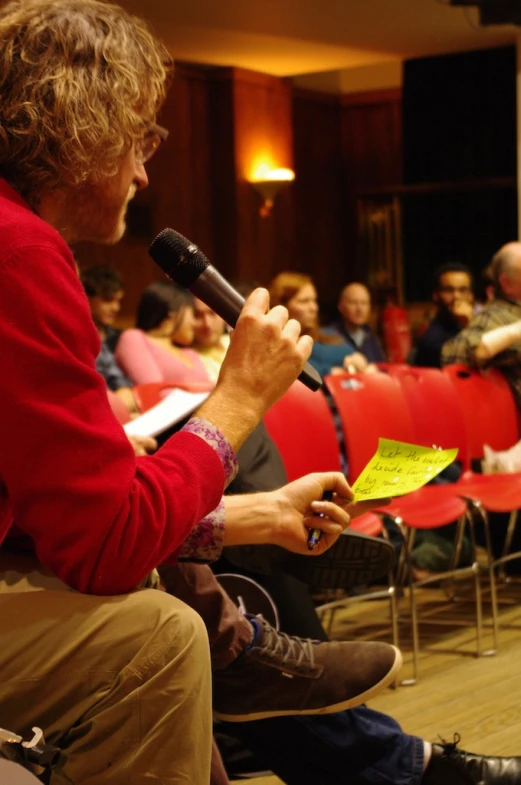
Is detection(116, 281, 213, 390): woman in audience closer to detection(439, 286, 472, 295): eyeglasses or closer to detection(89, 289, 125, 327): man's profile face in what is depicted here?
detection(89, 289, 125, 327): man's profile face

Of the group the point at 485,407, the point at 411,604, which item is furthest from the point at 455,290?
the point at 411,604

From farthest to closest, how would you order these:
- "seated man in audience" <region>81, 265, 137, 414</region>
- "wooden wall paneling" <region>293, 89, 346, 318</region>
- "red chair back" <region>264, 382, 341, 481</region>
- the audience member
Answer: "wooden wall paneling" <region>293, 89, 346, 318</region>
"seated man in audience" <region>81, 265, 137, 414</region>
the audience member
"red chair back" <region>264, 382, 341, 481</region>

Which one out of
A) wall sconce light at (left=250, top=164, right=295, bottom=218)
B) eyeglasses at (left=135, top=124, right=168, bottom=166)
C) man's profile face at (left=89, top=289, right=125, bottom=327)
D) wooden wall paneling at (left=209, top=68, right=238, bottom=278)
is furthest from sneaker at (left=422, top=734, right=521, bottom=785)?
wall sconce light at (left=250, top=164, right=295, bottom=218)

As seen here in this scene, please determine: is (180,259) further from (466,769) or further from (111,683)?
(466,769)

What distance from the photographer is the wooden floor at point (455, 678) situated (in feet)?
7.92

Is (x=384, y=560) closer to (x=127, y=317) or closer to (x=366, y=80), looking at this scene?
(x=127, y=317)

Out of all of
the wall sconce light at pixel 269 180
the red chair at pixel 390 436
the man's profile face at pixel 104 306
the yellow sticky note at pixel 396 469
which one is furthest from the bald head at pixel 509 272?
the wall sconce light at pixel 269 180

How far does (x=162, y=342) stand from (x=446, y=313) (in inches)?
59.0

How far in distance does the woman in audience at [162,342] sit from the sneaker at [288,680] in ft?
8.71

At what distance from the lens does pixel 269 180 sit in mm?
8117

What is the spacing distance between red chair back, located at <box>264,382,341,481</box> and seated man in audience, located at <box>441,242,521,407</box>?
1.03 metres

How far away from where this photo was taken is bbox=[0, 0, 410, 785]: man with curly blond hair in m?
1.09

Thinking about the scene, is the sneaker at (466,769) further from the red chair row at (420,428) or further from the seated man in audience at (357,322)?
the seated man in audience at (357,322)

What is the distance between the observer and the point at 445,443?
11.8ft
